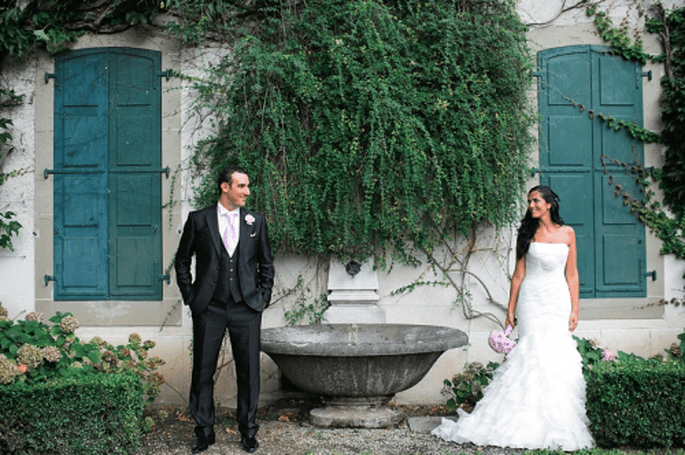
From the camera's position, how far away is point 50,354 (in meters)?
4.15

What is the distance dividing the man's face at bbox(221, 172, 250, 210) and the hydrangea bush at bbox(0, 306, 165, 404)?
1.33 meters

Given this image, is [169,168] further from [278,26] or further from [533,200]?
[533,200]

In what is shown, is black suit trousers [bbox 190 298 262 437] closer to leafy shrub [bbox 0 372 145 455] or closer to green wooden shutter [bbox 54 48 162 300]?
leafy shrub [bbox 0 372 145 455]

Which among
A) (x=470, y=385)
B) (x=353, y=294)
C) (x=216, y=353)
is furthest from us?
(x=353, y=294)

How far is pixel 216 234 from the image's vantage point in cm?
439

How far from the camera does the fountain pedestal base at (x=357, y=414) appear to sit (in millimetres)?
4973

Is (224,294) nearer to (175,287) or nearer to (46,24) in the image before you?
(175,287)

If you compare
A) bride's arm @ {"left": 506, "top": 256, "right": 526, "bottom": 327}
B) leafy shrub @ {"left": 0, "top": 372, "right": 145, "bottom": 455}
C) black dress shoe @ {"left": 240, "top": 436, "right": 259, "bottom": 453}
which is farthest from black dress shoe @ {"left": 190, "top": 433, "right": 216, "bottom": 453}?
bride's arm @ {"left": 506, "top": 256, "right": 526, "bottom": 327}

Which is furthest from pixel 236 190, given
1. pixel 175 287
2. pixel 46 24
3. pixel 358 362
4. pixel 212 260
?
pixel 46 24

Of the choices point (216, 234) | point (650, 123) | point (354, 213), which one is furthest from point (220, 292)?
point (650, 123)

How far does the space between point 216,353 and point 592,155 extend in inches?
161

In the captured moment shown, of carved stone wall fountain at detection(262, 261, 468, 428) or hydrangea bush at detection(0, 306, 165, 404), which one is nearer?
hydrangea bush at detection(0, 306, 165, 404)

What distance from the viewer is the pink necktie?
173 inches

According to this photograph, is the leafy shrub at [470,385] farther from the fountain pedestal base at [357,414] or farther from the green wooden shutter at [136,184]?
the green wooden shutter at [136,184]
